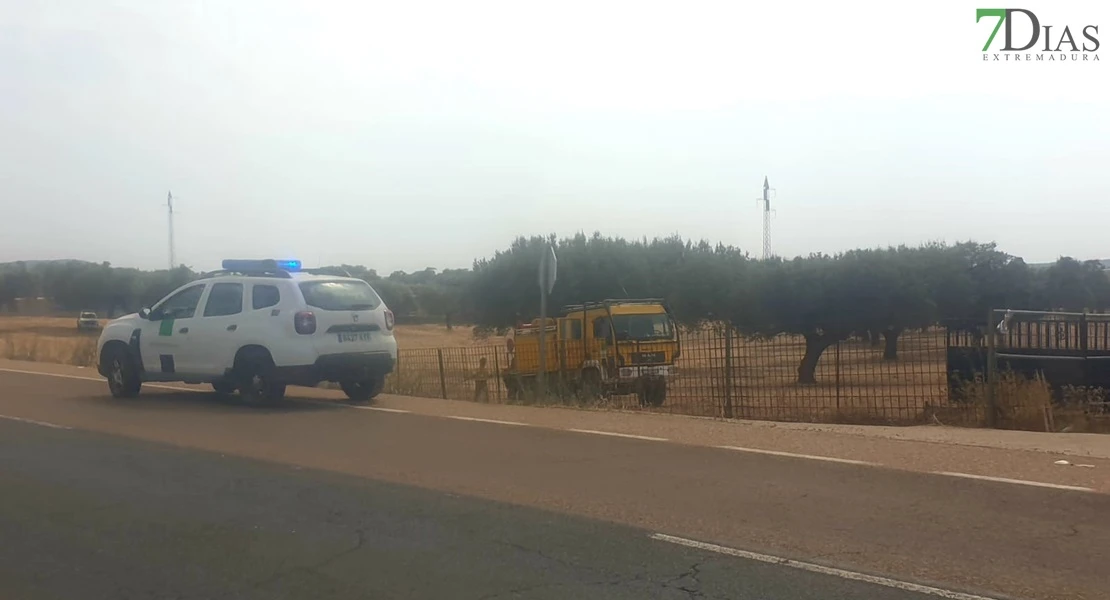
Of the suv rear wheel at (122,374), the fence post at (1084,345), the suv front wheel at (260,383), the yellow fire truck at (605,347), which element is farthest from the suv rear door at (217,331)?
the fence post at (1084,345)

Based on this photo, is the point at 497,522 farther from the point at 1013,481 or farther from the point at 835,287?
the point at 835,287

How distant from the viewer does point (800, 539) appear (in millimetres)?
6828

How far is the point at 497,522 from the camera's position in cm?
737

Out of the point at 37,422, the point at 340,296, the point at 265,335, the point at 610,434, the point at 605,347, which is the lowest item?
the point at 610,434

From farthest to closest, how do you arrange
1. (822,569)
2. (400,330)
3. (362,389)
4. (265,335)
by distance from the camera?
1. (400,330)
2. (362,389)
3. (265,335)
4. (822,569)

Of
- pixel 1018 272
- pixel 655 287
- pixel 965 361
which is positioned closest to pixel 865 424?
pixel 965 361

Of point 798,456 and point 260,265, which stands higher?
point 260,265

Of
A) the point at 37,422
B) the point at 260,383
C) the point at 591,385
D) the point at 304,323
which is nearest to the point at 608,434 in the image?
the point at 304,323

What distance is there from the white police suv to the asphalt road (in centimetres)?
263

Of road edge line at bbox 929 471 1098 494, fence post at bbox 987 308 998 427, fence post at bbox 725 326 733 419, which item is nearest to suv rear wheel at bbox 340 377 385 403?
fence post at bbox 725 326 733 419

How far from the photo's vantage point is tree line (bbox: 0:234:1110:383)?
119ft

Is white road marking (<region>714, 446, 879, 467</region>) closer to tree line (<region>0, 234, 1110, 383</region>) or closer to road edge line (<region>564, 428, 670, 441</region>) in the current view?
road edge line (<region>564, 428, 670, 441</region>)

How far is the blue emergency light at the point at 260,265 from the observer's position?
14.4 metres

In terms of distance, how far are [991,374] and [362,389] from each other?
874cm
